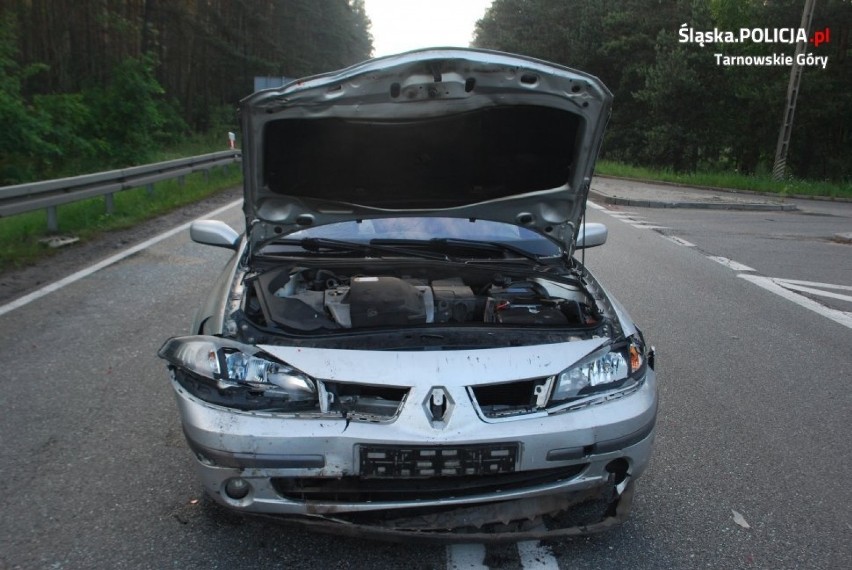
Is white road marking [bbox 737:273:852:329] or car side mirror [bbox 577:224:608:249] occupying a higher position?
car side mirror [bbox 577:224:608:249]

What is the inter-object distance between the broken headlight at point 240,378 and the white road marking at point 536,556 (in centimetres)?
103

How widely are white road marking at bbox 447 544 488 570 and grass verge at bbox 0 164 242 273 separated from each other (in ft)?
22.0

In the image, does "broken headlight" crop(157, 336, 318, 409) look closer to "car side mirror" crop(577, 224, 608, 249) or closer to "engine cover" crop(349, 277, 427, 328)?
"engine cover" crop(349, 277, 427, 328)

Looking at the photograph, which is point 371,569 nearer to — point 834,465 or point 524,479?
point 524,479

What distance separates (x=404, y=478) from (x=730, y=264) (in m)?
8.41

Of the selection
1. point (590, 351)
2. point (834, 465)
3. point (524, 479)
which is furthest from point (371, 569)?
point (834, 465)

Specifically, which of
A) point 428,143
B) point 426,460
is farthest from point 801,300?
point 426,460

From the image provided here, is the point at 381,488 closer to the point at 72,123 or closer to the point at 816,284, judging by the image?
the point at 816,284

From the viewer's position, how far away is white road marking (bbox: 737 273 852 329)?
22.1 ft

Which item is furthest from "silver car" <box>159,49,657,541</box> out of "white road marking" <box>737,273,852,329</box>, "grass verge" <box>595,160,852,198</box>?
"grass verge" <box>595,160,852,198</box>

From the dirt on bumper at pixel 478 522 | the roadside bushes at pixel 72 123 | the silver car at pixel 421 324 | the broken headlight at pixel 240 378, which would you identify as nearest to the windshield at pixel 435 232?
the silver car at pixel 421 324

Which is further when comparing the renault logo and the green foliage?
the green foliage

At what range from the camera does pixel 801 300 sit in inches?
294

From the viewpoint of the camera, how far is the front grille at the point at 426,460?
243 cm
